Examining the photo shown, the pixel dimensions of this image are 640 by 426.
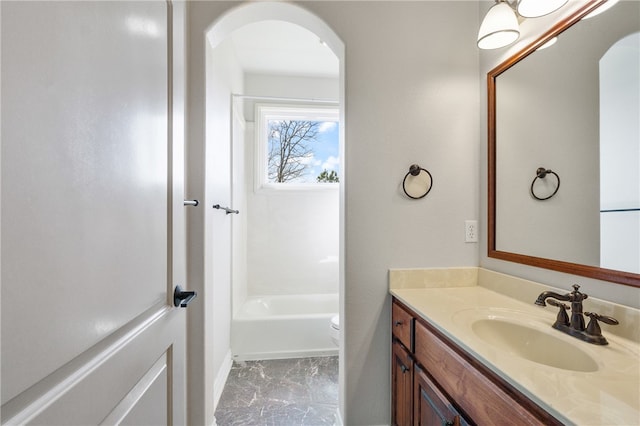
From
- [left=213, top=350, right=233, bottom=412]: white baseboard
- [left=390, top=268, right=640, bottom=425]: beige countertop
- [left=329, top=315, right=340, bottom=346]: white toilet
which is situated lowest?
[left=213, top=350, right=233, bottom=412]: white baseboard

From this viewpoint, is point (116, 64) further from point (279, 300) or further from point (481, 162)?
point (279, 300)

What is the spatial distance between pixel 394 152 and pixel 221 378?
1954 mm

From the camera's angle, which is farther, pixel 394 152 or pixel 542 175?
pixel 394 152

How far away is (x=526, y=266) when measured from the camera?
1.31 m

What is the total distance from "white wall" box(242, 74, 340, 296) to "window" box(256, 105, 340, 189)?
0.11 m

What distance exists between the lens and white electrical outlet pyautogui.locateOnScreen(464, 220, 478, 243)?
5.24 feet

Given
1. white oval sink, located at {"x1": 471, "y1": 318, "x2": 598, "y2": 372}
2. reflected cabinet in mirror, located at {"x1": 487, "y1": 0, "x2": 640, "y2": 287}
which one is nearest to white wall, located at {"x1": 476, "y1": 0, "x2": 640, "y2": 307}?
reflected cabinet in mirror, located at {"x1": 487, "y1": 0, "x2": 640, "y2": 287}

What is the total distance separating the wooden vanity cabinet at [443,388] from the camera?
2.28 ft

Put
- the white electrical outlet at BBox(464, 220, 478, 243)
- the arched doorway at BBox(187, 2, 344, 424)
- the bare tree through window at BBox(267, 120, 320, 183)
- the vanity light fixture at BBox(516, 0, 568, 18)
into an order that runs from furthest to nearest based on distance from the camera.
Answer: the bare tree through window at BBox(267, 120, 320, 183), the white electrical outlet at BBox(464, 220, 478, 243), the arched doorway at BBox(187, 2, 344, 424), the vanity light fixture at BBox(516, 0, 568, 18)

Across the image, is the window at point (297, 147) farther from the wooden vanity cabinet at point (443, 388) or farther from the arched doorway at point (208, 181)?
the wooden vanity cabinet at point (443, 388)

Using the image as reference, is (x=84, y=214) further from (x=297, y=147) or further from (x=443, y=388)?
(x=297, y=147)

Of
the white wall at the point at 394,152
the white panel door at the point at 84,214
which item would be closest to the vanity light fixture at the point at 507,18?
the white wall at the point at 394,152

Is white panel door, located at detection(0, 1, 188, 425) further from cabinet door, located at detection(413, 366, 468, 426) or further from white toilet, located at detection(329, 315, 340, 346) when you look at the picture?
white toilet, located at detection(329, 315, 340, 346)

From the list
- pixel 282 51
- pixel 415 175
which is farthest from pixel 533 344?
pixel 282 51
